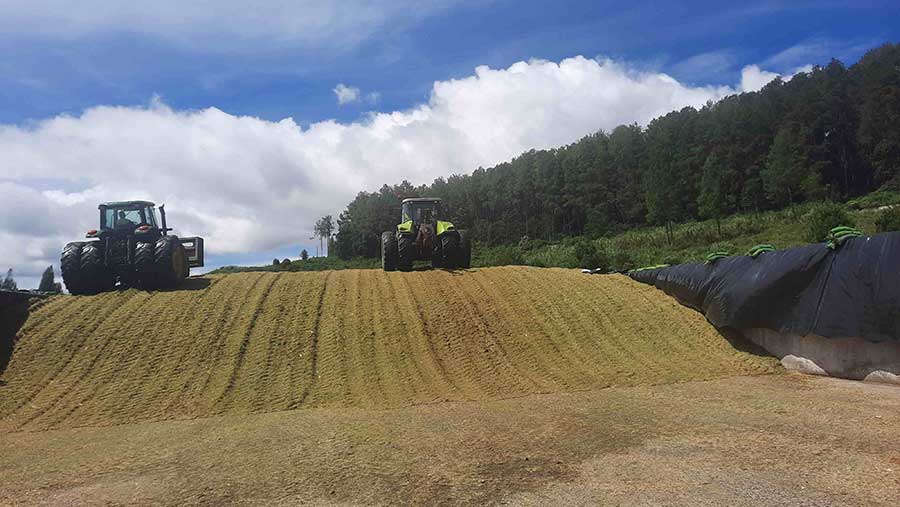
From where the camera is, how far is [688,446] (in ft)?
17.4

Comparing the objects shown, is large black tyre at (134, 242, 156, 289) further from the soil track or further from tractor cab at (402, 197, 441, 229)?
tractor cab at (402, 197, 441, 229)

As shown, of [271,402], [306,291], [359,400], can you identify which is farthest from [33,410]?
[306,291]

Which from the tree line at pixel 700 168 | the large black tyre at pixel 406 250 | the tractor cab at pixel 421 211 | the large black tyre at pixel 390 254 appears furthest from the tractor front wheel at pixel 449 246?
the tree line at pixel 700 168

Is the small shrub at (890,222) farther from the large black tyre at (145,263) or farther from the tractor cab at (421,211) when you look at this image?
the large black tyre at (145,263)

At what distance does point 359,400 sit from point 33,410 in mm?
4330

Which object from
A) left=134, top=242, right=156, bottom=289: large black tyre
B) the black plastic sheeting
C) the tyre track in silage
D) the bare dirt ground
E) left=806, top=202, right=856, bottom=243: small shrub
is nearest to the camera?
the bare dirt ground

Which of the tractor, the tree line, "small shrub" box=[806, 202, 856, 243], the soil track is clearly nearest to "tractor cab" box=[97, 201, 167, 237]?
the tractor

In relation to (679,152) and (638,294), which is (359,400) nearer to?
(638,294)

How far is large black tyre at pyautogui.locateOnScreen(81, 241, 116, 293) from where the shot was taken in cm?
1370

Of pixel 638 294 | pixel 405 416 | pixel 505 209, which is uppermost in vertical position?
pixel 505 209

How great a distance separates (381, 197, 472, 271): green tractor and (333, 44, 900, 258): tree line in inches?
951

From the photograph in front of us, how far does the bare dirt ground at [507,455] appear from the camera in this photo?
171 inches

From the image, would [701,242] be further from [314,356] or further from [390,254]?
[314,356]

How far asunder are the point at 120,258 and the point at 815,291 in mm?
13598
